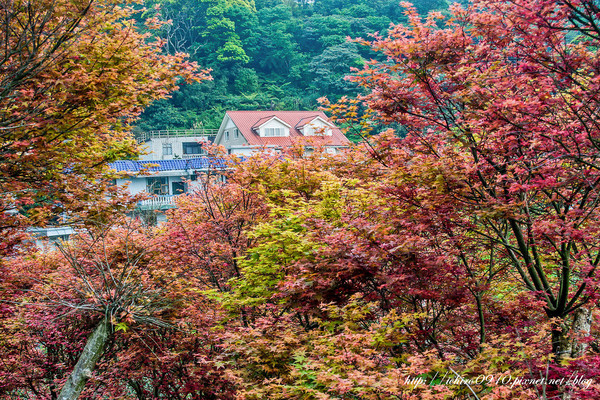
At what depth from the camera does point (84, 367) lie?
645 cm

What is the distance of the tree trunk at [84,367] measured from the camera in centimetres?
638

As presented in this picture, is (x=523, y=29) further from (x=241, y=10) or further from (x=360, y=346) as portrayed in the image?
(x=241, y=10)

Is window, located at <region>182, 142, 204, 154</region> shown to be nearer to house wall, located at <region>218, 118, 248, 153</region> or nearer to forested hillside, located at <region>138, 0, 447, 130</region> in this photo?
forested hillside, located at <region>138, 0, 447, 130</region>

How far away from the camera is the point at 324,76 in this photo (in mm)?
50688

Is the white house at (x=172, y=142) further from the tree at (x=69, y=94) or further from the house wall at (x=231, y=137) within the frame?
the tree at (x=69, y=94)

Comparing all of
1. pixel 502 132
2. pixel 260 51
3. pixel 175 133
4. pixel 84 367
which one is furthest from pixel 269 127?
pixel 502 132

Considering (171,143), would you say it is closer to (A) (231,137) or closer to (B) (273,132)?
(A) (231,137)

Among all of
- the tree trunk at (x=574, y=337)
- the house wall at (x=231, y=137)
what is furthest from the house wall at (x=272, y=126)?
the tree trunk at (x=574, y=337)

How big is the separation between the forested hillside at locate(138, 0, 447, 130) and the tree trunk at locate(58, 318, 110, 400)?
141ft

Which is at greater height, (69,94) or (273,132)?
(273,132)

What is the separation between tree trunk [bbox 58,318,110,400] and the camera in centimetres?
638

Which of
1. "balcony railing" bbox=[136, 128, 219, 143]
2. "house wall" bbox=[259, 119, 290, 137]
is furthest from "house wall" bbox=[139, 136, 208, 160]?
"house wall" bbox=[259, 119, 290, 137]

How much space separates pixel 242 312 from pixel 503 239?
4345mm

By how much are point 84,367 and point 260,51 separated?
5362 cm
